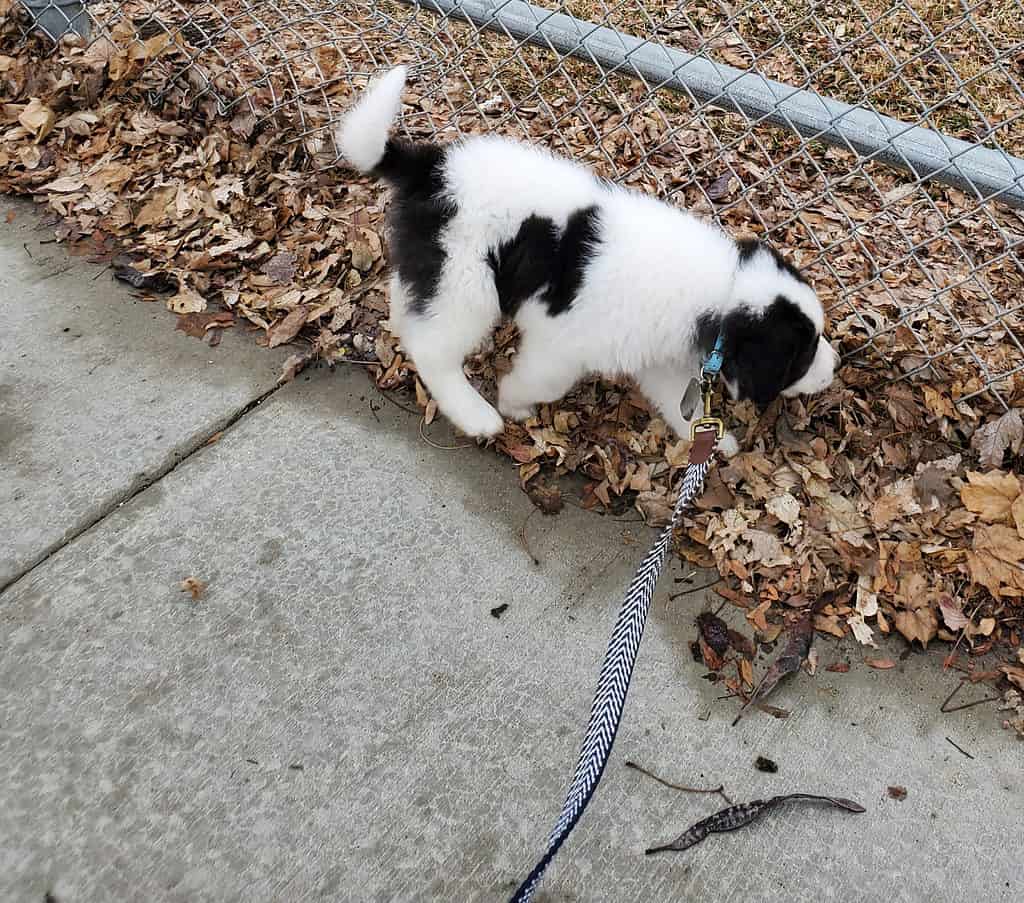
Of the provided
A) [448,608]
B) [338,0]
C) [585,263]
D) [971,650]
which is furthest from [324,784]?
[338,0]

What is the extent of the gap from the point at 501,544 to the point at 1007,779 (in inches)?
58.6

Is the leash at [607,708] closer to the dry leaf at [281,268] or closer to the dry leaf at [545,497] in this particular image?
the dry leaf at [545,497]

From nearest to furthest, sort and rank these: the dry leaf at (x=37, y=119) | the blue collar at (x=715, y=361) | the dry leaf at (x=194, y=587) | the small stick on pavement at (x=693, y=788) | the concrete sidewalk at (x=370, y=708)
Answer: the concrete sidewalk at (x=370, y=708)
the small stick on pavement at (x=693, y=788)
the dry leaf at (x=194, y=587)
the blue collar at (x=715, y=361)
the dry leaf at (x=37, y=119)

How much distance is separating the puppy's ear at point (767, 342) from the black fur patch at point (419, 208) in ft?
3.11

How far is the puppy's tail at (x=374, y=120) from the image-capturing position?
2455mm

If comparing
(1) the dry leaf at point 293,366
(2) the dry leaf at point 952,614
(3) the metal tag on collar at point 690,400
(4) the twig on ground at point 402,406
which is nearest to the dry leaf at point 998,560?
(2) the dry leaf at point 952,614

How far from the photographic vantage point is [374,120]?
2457 millimetres

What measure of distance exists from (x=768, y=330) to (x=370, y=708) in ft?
5.24

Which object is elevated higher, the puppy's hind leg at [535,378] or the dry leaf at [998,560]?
the puppy's hind leg at [535,378]

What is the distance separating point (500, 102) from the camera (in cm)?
429

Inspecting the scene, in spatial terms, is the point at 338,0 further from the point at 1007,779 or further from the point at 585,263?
the point at 1007,779

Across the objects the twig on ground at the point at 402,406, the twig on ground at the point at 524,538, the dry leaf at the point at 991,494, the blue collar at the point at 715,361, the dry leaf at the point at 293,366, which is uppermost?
the blue collar at the point at 715,361

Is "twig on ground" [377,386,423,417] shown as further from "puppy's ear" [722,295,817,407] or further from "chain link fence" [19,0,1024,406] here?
"chain link fence" [19,0,1024,406]

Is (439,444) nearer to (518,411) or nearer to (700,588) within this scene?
(518,411)
